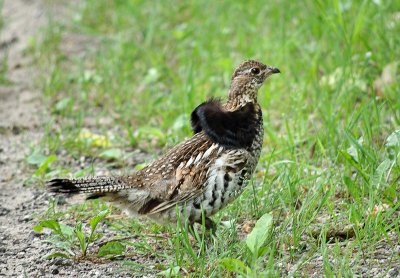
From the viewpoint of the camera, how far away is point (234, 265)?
186 inches

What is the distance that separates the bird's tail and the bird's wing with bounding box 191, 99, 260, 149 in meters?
0.65

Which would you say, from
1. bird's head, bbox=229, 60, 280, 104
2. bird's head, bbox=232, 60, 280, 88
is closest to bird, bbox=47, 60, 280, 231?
bird's head, bbox=229, 60, 280, 104

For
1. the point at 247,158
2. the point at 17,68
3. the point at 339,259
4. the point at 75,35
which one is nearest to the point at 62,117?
the point at 17,68

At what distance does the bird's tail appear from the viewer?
5.40 metres

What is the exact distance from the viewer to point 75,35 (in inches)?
406

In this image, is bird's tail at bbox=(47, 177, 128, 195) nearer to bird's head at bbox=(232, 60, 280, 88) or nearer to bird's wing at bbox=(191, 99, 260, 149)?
bird's wing at bbox=(191, 99, 260, 149)

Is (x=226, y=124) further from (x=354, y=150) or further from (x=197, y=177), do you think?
(x=354, y=150)

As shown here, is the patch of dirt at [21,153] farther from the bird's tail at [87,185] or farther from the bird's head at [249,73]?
the bird's head at [249,73]

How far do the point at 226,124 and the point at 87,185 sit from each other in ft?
3.20

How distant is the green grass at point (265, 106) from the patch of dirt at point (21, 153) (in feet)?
0.60

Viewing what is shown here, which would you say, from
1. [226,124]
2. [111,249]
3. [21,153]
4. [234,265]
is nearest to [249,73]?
[226,124]

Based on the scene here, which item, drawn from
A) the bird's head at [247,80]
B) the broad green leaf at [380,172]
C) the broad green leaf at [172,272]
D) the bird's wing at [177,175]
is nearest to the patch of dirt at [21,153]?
the broad green leaf at [172,272]

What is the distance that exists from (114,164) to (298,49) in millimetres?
2569

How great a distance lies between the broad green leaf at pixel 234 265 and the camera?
4641 mm
